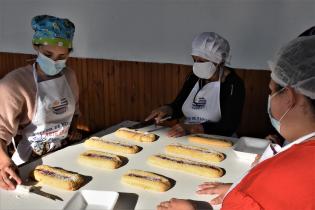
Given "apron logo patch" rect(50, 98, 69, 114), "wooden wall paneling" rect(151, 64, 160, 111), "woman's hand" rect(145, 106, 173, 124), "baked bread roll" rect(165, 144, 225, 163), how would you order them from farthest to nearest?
"wooden wall paneling" rect(151, 64, 160, 111)
"woman's hand" rect(145, 106, 173, 124)
"apron logo patch" rect(50, 98, 69, 114)
"baked bread roll" rect(165, 144, 225, 163)

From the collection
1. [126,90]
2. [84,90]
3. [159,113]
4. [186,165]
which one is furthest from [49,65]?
[84,90]

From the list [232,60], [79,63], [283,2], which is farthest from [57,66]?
[79,63]

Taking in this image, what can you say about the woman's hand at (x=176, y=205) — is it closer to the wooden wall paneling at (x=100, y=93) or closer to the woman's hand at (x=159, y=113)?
the woman's hand at (x=159, y=113)

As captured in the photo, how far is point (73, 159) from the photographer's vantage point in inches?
77.9

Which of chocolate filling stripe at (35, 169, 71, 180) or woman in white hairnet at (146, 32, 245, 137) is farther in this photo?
woman in white hairnet at (146, 32, 245, 137)

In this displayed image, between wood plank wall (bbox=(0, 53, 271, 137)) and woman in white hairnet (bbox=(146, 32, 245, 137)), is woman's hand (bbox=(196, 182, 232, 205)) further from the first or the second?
wood plank wall (bbox=(0, 53, 271, 137))

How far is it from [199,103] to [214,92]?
0.17 metres

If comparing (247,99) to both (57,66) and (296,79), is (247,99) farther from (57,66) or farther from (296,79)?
(296,79)

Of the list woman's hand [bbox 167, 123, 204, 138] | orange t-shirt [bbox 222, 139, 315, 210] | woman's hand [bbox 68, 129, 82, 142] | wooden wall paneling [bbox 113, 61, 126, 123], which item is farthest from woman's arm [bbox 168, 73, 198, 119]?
orange t-shirt [bbox 222, 139, 315, 210]

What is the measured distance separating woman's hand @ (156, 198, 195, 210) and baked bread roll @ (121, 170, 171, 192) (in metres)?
0.14

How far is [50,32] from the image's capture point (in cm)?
212

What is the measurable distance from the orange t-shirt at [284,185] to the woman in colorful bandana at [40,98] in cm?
138

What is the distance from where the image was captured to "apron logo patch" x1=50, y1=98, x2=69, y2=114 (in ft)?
7.36

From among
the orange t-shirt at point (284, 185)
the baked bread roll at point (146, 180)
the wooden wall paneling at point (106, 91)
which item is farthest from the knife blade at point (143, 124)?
the wooden wall paneling at point (106, 91)
